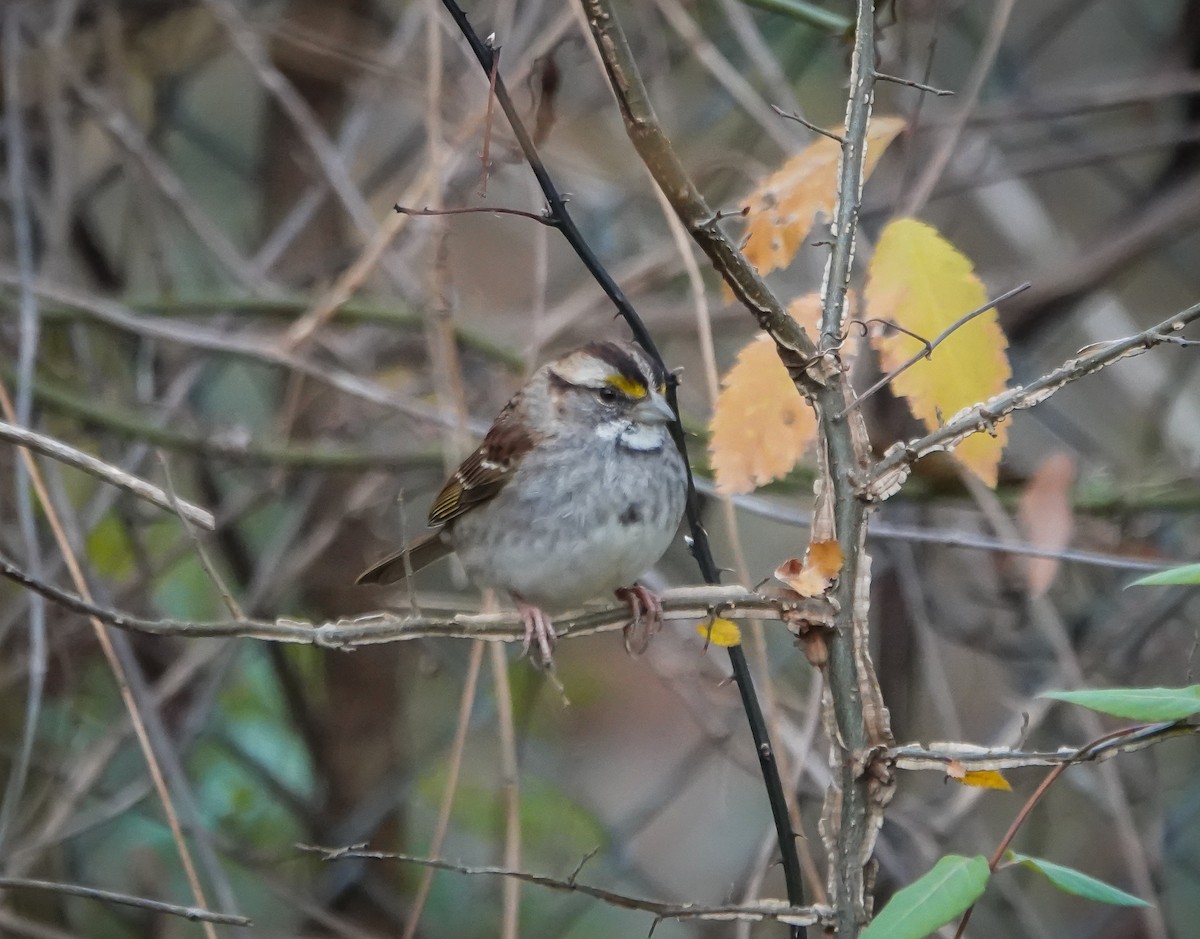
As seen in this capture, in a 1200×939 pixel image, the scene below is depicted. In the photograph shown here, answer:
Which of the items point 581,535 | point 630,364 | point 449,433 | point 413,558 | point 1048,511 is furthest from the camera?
point 413,558

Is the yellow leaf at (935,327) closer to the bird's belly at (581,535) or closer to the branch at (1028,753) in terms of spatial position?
the branch at (1028,753)

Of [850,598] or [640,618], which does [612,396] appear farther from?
[850,598]

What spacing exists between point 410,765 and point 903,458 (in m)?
2.48

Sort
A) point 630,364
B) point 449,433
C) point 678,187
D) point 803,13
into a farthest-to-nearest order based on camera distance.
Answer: point 449,433 < point 630,364 < point 803,13 < point 678,187

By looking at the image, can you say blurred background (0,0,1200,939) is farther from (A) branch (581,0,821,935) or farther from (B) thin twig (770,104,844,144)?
(A) branch (581,0,821,935)

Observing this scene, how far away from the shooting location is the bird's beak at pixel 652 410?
2.05 m

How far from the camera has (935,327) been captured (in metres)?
1.31

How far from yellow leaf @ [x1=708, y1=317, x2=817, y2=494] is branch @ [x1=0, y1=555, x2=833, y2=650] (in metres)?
0.20

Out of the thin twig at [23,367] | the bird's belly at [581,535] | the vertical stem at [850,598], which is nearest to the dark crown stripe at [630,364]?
the bird's belly at [581,535]

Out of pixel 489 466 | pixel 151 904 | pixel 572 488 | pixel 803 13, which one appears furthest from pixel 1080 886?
pixel 489 466

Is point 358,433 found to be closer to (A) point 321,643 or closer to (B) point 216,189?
(B) point 216,189


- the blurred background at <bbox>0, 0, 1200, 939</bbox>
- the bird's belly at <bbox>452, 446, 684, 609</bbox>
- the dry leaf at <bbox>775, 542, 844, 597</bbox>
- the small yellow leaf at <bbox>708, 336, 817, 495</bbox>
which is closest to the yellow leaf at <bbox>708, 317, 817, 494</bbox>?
the small yellow leaf at <bbox>708, 336, 817, 495</bbox>

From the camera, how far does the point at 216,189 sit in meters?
4.01

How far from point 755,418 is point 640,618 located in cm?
28
